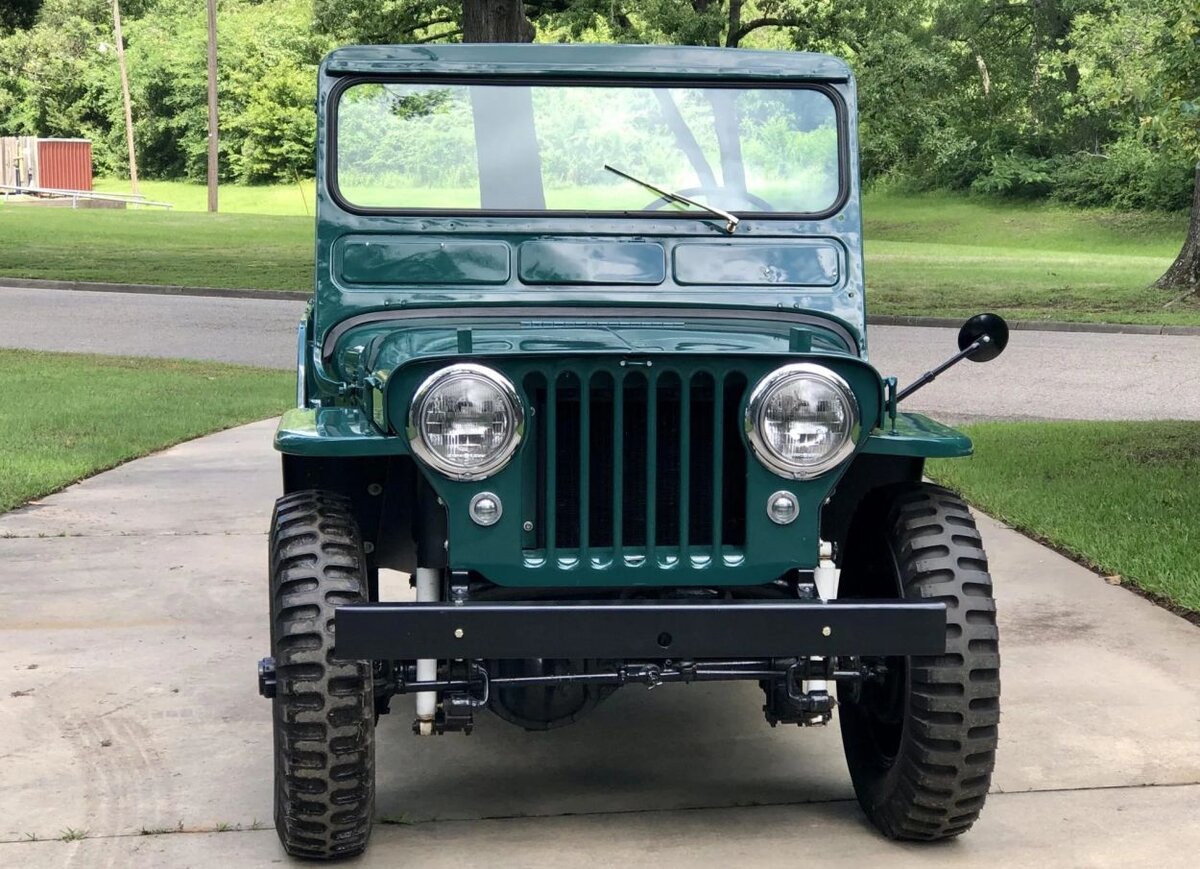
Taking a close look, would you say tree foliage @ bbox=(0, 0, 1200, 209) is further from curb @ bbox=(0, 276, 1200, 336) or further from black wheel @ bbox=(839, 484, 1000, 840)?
black wheel @ bbox=(839, 484, 1000, 840)

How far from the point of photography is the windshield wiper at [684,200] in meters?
4.71

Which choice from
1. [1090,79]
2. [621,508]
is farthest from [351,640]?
[1090,79]

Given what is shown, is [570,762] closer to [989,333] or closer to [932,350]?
[989,333]

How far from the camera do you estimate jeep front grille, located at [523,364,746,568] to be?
3.54 m

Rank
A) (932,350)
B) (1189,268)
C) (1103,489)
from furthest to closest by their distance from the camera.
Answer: (1189,268)
(932,350)
(1103,489)

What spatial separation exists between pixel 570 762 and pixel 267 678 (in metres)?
1.18

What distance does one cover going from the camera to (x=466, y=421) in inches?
135

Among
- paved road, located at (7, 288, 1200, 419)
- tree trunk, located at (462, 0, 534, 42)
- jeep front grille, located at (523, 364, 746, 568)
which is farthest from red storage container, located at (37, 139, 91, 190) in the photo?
jeep front grille, located at (523, 364, 746, 568)

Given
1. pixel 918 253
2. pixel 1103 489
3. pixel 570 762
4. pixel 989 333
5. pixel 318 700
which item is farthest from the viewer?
pixel 918 253

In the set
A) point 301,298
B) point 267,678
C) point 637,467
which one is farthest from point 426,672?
point 301,298

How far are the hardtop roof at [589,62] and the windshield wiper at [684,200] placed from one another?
1.07 ft

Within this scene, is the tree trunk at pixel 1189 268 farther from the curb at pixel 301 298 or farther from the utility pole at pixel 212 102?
the utility pole at pixel 212 102

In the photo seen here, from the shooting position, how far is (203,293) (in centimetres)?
2373

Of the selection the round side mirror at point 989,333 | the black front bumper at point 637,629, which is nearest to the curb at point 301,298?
the round side mirror at point 989,333
